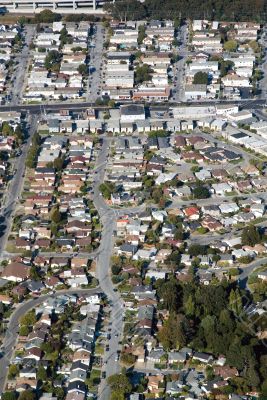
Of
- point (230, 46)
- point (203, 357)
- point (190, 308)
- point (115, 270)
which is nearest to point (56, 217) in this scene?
point (115, 270)

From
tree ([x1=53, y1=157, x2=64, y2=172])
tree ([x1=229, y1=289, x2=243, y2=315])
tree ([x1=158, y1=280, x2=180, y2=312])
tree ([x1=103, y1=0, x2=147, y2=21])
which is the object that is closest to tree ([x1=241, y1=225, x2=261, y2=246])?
tree ([x1=229, y1=289, x2=243, y2=315])

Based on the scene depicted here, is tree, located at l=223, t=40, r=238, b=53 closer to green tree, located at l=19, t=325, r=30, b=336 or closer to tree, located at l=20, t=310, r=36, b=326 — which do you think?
tree, located at l=20, t=310, r=36, b=326

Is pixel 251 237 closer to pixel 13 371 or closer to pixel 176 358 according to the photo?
pixel 176 358

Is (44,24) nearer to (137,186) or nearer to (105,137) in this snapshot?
(105,137)

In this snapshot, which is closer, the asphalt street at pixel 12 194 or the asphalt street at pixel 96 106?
the asphalt street at pixel 12 194

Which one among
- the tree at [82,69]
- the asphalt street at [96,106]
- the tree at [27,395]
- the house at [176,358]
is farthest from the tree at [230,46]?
the tree at [27,395]

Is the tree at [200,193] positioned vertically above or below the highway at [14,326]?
above

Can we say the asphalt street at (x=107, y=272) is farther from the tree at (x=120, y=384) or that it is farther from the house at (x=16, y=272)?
the house at (x=16, y=272)
